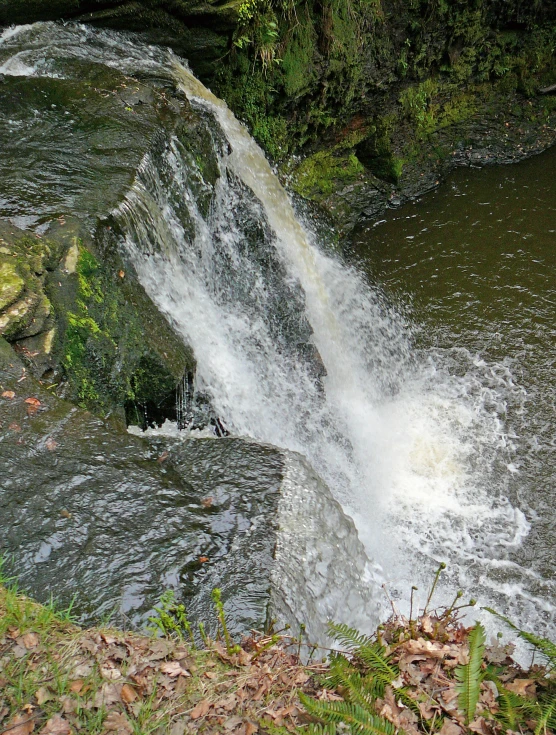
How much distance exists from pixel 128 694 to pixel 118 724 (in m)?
0.11

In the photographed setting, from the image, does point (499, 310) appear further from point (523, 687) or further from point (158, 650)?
point (158, 650)

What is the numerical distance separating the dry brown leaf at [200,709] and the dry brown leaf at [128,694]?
0.74 ft

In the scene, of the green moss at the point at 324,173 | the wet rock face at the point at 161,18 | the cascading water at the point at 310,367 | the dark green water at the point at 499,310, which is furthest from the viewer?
the green moss at the point at 324,173

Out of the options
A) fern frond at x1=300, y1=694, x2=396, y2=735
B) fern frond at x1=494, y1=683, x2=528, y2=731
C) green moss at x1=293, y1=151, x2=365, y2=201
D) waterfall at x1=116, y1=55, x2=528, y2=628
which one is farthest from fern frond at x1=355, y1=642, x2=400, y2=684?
green moss at x1=293, y1=151, x2=365, y2=201

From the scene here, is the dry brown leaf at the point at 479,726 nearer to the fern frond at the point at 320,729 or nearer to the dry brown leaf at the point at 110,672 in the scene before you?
the fern frond at the point at 320,729

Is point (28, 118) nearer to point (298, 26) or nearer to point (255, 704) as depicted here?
point (298, 26)

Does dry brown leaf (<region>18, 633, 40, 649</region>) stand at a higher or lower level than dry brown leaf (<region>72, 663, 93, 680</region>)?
higher

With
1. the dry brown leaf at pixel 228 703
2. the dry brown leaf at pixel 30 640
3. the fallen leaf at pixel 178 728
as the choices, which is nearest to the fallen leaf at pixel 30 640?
the dry brown leaf at pixel 30 640

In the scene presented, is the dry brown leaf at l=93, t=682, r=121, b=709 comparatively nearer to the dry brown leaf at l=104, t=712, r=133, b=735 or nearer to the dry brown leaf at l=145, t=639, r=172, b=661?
the dry brown leaf at l=104, t=712, r=133, b=735

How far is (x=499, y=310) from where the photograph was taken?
7.31 metres

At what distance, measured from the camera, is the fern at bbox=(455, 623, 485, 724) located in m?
2.11

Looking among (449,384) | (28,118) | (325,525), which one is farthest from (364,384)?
(28,118)

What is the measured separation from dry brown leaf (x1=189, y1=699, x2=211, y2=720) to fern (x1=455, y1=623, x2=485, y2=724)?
95cm

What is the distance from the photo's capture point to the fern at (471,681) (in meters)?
2.11
